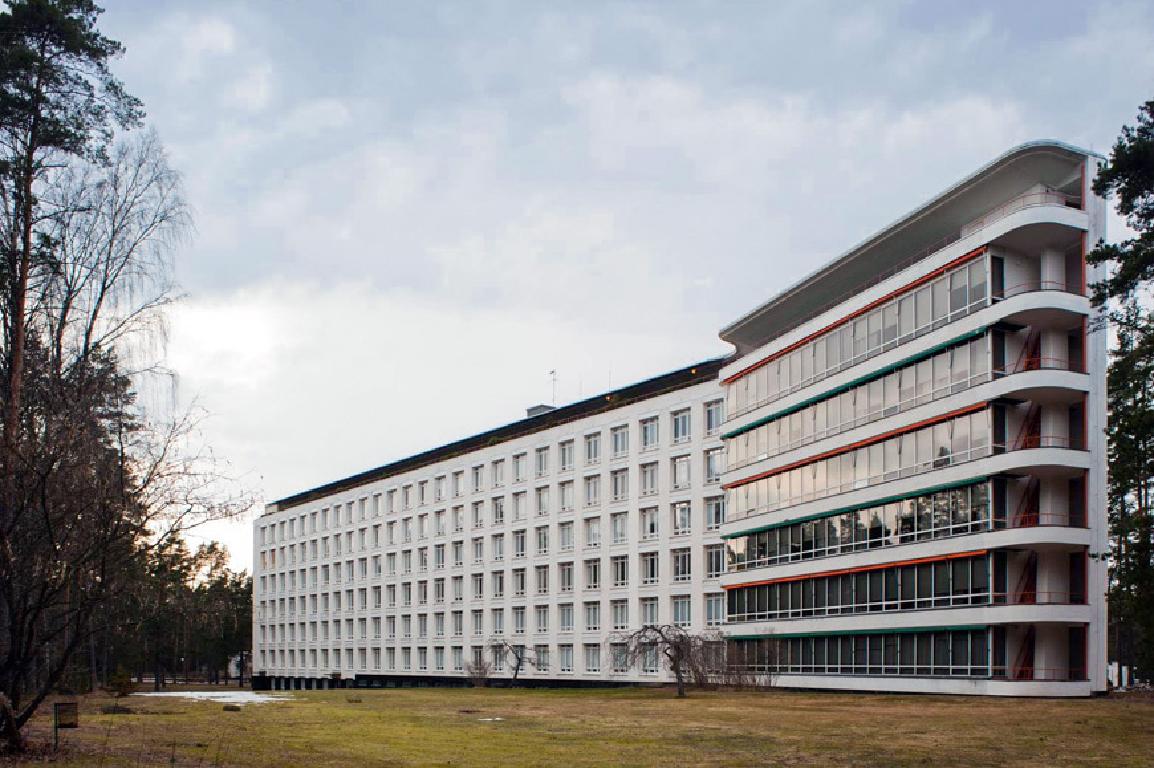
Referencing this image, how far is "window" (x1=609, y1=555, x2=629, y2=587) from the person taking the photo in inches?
3253

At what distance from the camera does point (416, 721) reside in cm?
3622

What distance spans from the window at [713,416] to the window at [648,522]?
319 inches

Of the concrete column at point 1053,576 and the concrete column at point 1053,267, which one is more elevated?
the concrete column at point 1053,267

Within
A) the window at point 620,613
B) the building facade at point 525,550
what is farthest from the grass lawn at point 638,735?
the window at point 620,613

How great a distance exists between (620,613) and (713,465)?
14818mm

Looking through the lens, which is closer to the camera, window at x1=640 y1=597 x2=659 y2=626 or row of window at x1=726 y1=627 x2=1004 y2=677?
row of window at x1=726 y1=627 x2=1004 y2=677

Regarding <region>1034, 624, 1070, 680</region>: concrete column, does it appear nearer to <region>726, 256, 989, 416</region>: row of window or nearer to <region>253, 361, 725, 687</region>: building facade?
<region>726, 256, 989, 416</region>: row of window

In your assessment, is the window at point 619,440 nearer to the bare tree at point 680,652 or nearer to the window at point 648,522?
the window at point 648,522

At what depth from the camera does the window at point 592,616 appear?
84750mm

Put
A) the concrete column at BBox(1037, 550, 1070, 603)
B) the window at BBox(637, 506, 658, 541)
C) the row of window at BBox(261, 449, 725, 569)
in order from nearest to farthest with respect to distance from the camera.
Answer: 1. the concrete column at BBox(1037, 550, 1070, 603)
2. the row of window at BBox(261, 449, 725, 569)
3. the window at BBox(637, 506, 658, 541)

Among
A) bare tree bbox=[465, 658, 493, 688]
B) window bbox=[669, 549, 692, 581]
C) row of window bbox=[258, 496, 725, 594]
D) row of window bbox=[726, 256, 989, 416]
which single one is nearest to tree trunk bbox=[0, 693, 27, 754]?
row of window bbox=[726, 256, 989, 416]

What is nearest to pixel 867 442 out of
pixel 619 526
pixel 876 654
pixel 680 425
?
pixel 876 654

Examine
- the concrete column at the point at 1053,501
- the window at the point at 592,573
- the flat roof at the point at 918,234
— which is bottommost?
the window at the point at 592,573

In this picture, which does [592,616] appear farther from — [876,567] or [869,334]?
[869,334]
